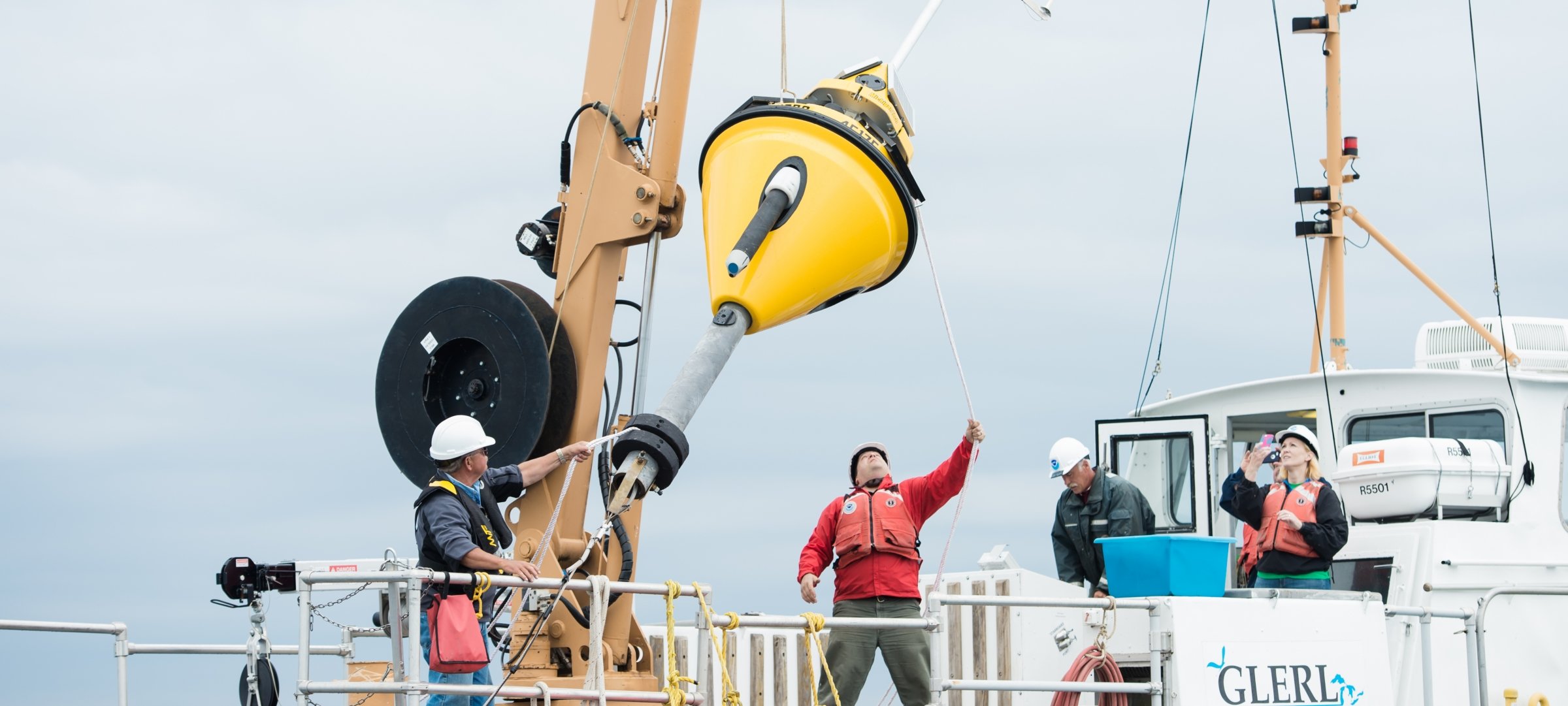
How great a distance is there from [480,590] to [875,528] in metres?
2.55

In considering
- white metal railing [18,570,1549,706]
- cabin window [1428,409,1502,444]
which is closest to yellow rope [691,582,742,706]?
white metal railing [18,570,1549,706]

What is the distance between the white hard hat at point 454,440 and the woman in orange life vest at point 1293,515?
462 cm

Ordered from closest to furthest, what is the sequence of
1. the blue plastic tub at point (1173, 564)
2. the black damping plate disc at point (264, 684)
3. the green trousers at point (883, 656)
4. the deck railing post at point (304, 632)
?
the deck railing post at point (304, 632) → the black damping plate disc at point (264, 684) → the blue plastic tub at point (1173, 564) → the green trousers at point (883, 656)

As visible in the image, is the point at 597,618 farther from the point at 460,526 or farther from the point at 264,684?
the point at 264,684

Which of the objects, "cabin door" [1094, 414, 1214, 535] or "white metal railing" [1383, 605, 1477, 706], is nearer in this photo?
"white metal railing" [1383, 605, 1477, 706]

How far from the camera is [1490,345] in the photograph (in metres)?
12.3

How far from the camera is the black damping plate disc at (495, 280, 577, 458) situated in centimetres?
900

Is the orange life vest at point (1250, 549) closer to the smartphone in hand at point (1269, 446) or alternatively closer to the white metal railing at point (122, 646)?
the smartphone in hand at point (1269, 446)

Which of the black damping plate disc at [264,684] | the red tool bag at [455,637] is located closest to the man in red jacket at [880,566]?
the red tool bag at [455,637]

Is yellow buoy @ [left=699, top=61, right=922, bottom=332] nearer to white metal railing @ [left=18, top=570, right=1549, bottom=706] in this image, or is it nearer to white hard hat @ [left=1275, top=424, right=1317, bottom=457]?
white metal railing @ [left=18, top=570, right=1549, bottom=706]

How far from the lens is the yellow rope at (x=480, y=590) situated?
6691 mm

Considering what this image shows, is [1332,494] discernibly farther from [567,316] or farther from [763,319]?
[567,316]

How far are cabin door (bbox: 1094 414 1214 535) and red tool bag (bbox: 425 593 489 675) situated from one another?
18.4 ft

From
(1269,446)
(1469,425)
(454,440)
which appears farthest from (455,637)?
(1469,425)
